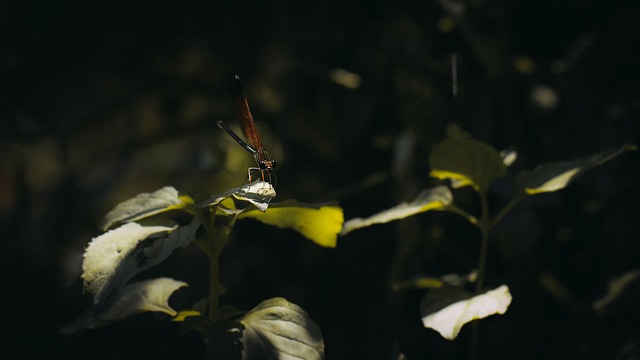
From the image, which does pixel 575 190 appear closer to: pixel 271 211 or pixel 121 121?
pixel 271 211

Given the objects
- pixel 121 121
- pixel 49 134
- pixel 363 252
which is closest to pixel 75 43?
pixel 49 134

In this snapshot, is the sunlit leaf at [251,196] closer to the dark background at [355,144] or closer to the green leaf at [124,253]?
the green leaf at [124,253]

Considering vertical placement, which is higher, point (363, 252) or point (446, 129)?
point (446, 129)

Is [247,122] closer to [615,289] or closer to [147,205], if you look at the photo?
[147,205]

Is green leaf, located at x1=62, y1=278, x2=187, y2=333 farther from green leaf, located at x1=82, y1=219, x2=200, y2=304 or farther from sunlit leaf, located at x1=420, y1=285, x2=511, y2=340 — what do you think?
sunlit leaf, located at x1=420, y1=285, x2=511, y2=340

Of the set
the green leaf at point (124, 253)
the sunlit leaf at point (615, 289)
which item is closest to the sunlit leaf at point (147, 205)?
the green leaf at point (124, 253)

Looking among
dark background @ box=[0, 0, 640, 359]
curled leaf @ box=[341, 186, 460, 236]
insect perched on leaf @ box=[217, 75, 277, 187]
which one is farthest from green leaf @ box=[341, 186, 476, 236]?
dark background @ box=[0, 0, 640, 359]
